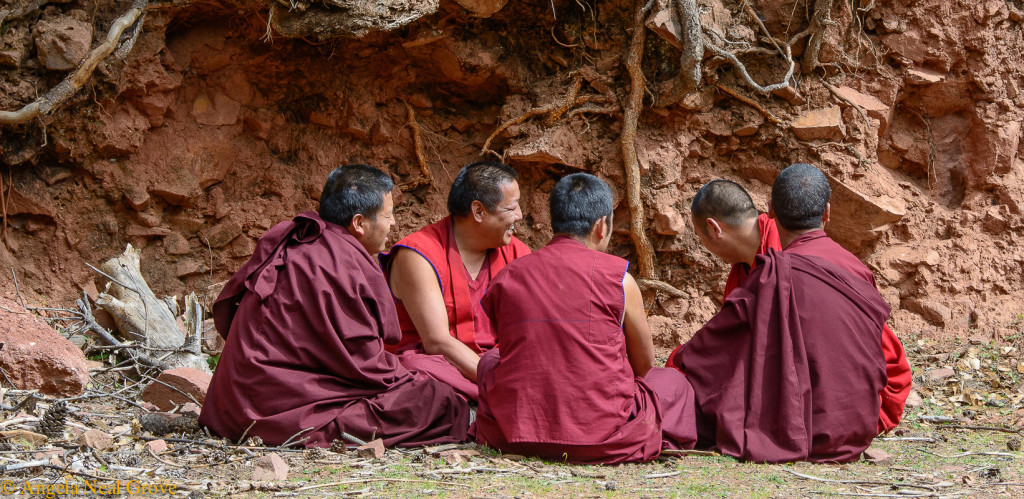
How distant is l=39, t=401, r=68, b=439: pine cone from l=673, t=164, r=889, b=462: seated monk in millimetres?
2766

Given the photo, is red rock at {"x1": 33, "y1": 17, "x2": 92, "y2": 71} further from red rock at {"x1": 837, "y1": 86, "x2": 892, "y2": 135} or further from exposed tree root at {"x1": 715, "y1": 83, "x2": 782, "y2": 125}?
red rock at {"x1": 837, "y1": 86, "x2": 892, "y2": 135}

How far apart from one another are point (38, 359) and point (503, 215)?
8.04 feet

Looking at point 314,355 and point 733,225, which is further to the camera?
point 733,225

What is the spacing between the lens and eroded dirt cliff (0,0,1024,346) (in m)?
6.45

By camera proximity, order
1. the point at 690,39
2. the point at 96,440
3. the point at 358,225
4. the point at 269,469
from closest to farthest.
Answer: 1. the point at 269,469
2. the point at 96,440
3. the point at 358,225
4. the point at 690,39

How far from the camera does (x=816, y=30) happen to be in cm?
655

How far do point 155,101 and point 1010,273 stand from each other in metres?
6.64

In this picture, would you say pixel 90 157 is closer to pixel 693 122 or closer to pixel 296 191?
pixel 296 191

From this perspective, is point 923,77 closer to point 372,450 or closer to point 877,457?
point 877,457

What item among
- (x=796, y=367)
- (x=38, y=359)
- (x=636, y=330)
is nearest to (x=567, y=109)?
(x=636, y=330)

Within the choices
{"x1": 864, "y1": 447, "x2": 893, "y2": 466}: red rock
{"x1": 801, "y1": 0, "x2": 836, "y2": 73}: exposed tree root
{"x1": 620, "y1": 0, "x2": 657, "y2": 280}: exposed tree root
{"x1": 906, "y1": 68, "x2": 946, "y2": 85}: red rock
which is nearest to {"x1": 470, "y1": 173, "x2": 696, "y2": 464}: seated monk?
{"x1": 864, "y1": 447, "x2": 893, "y2": 466}: red rock

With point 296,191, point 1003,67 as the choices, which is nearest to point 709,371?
point 296,191

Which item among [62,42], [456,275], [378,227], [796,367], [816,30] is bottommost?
[796,367]

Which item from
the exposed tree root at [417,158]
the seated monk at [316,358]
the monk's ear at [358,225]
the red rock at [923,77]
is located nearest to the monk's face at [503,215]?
the monk's ear at [358,225]
